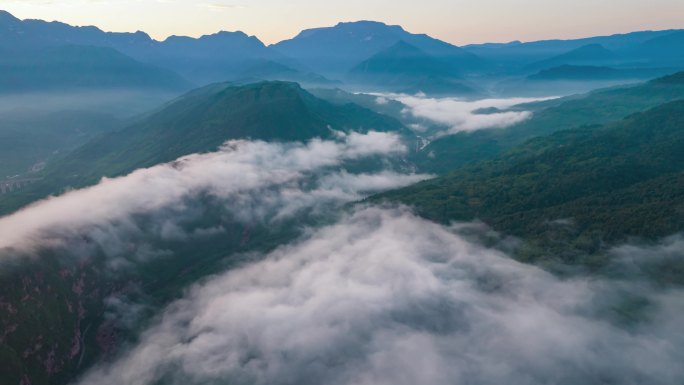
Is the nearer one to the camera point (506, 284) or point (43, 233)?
point (506, 284)

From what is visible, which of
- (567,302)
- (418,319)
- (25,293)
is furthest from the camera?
(25,293)

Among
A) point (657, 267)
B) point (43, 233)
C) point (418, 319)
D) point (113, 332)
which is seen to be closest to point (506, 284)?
point (418, 319)

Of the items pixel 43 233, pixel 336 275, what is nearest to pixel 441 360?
pixel 336 275

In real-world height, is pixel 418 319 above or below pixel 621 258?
below

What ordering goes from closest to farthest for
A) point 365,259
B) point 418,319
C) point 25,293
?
1. point 418,319
2. point 25,293
3. point 365,259

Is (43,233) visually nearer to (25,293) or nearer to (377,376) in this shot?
(25,293)

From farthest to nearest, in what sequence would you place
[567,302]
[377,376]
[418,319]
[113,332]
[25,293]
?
1. [113,332]
2. [25,293]
3. [418,319]
4. [567,302]
5. [377,376]

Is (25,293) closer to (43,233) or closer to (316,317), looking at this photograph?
(43,233)

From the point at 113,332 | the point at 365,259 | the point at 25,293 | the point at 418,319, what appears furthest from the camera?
the point at 365,259

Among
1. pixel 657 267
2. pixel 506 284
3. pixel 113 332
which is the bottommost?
pixel 113 332
